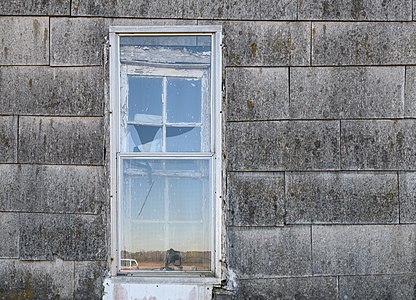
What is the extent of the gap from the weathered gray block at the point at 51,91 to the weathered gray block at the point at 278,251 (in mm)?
1250

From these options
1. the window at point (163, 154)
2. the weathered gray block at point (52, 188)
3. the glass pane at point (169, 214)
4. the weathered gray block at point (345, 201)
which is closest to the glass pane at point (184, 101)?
the window at point (163, 154)

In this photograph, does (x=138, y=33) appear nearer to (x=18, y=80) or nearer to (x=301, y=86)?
(x=18, y=80)

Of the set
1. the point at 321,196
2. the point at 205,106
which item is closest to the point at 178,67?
the point at 205,106

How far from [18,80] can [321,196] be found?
2.00 meters

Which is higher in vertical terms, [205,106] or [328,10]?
[328,10]

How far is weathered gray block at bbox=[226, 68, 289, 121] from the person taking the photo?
3533 mm

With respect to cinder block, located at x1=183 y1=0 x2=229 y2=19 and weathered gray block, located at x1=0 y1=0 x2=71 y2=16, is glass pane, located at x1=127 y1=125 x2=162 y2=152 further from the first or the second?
weathered gray block, located at x1=0 y1=0 x2=71 y2=16

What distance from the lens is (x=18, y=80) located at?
11.7 ft

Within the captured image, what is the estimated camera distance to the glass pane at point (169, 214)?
3.61m

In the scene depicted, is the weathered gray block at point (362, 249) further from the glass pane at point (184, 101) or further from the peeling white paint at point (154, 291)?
the glass pane at point (184, 101)

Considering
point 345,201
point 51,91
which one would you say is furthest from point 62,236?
point 345,201

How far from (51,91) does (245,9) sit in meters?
1.30

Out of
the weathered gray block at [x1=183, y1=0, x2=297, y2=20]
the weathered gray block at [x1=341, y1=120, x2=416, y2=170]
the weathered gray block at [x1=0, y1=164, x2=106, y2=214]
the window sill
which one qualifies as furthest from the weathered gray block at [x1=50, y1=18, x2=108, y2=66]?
the weathered gray block at [x1=341, y1=120, x2=416, y2=170]

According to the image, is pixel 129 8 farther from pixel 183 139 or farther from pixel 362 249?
pixel 362 249
